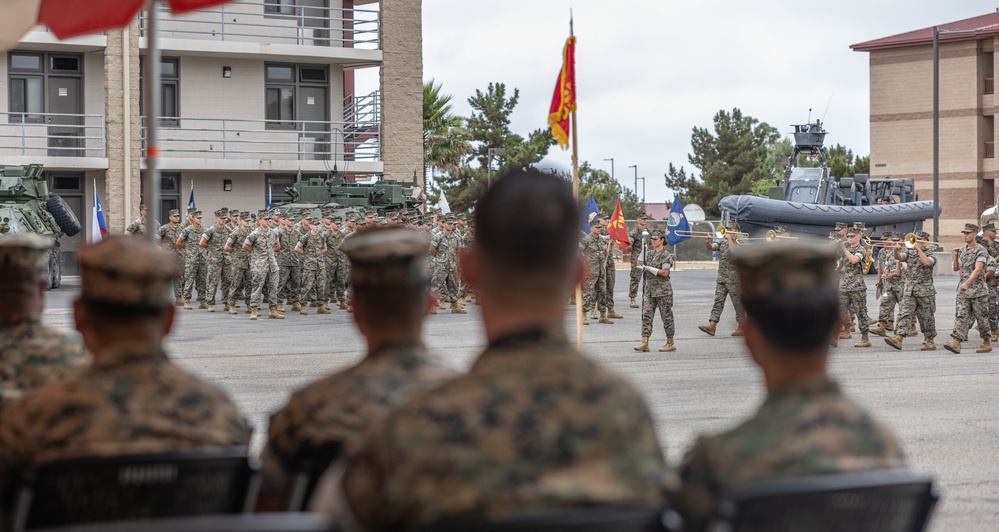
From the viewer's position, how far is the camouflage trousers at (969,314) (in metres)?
17.1

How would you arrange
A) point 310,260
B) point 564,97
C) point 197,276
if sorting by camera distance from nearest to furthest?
point 564,97, point 310,260, point 197,276

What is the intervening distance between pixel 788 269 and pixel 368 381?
3.88ft

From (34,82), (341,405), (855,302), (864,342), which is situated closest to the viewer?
(341,405)

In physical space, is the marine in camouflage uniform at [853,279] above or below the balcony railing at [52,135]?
below

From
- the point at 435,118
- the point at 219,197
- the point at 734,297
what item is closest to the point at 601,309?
the point at 734,297

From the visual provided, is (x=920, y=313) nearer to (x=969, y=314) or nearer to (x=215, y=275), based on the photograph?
(x=969, y=314)

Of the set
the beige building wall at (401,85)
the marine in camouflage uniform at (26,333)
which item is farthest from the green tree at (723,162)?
the marine in camouflage uniform at (26,333)

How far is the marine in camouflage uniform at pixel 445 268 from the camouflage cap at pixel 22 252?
21.5 meters

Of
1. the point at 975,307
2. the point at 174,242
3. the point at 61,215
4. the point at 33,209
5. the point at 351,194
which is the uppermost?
the point at 351,194

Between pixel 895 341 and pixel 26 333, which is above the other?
pixel 26 333

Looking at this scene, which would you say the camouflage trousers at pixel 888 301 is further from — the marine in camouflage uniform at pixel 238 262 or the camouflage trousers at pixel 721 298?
the marine in camouflage uniform at pixel 238 262

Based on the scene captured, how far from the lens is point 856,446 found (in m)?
3.03

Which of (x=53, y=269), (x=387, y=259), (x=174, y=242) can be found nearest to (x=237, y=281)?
(x=174, y=242)

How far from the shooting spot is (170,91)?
35.6m
